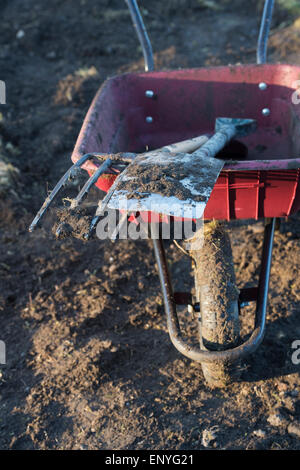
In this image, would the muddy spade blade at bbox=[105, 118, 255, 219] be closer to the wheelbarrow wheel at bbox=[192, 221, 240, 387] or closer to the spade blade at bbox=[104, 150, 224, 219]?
the spade blade at bbox=[104, 150, 224, 219]

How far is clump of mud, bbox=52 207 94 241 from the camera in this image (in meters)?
1.60

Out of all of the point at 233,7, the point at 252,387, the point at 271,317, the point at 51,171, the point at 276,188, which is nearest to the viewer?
the point at 276,188

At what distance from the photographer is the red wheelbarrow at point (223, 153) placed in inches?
81.7

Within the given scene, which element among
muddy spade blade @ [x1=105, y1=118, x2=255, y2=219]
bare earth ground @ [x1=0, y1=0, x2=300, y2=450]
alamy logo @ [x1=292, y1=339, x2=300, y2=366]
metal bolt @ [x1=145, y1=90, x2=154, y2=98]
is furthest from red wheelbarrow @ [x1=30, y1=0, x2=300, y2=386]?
alamy logo @ [x1=292, y1=339, x2=300, y2=366]

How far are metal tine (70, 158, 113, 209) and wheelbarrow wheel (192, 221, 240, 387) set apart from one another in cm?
69

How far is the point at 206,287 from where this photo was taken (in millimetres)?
2230

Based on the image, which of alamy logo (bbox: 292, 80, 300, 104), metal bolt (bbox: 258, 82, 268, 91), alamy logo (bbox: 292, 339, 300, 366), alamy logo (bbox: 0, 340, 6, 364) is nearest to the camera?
alamy logo (bbox: 292, 339, 300, 366)

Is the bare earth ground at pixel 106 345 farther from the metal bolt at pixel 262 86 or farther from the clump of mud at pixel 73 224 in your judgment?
the clump of mud at pixel 73 224

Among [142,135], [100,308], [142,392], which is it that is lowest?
[142,392]

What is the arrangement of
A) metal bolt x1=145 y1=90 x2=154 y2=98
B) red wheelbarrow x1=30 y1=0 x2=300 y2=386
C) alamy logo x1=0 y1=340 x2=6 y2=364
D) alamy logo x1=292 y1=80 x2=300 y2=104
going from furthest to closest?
1. metal bolt x1=145 y1=90 x2=154 y2=98
2. alamy logo x1=292 y1=80 x2=300 y2=104
3. alamy logo x1=0 y1=340 x2=6 y2=364
4. red wheelbarrow x1=30 y1=0 x2=300 y2=386

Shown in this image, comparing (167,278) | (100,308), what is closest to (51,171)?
(100,308)

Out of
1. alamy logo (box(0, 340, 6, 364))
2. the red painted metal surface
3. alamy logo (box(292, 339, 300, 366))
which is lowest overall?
alamy logo (box(0, 340, 6, 364))

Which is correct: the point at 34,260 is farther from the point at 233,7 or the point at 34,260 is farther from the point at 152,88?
the point at 233,7
